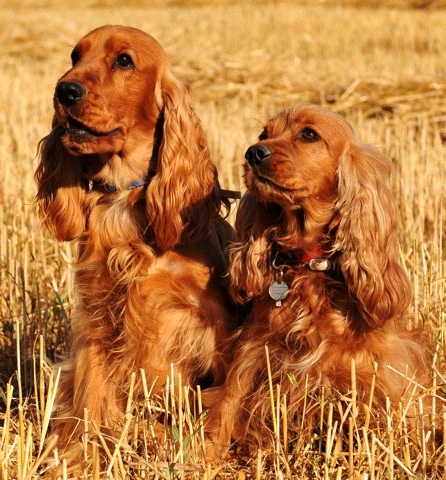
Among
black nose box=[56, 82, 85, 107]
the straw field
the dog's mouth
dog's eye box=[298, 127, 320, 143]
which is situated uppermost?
black nose box=[56, 82, 85, 107]

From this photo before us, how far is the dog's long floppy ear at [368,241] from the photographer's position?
133 inches

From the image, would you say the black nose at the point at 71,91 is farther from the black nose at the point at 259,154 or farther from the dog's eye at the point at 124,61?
the black nose at the point at 259,154

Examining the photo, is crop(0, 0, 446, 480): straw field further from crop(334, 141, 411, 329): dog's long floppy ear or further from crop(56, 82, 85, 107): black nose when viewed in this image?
crop(56, 82, 85, 107): black nose

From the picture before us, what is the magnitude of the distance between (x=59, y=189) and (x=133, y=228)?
1.24 feet

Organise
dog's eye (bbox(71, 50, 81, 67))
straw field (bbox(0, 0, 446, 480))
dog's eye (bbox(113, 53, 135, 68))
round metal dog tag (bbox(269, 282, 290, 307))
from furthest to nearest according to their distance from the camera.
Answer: dog's eye (bbox(71, 50, 81, 67)) → dog's eye (bbox(113, 53, 135, 68)) → round metal dog tag (bbox(269, 282, 290, 307)) → straw field (bbox(0, 0, 446, 480))

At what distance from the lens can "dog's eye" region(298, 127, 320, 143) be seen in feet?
11.5

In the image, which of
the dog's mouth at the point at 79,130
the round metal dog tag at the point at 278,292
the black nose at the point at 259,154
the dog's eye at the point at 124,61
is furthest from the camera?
the dog's eye at the point at 124,61

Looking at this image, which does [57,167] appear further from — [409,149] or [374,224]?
[409,149]

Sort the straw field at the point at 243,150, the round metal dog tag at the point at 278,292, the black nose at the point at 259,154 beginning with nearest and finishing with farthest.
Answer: the straw field at the point at 243,150, the black nose at the point at 259,154, the round metal dog tag at the point at 278,292

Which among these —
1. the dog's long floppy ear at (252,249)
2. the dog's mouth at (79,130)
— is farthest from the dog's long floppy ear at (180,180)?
the dog's mouth at (79,130)

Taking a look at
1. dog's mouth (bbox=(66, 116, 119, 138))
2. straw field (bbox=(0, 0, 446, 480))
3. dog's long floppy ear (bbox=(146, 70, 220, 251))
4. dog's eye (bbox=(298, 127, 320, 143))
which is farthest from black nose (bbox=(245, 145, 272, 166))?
straw field (bbox=(0, 0, 446, 480))

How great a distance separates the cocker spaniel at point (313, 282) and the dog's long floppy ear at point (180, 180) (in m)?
0.25

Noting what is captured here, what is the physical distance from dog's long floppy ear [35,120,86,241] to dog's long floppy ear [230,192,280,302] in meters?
0.69

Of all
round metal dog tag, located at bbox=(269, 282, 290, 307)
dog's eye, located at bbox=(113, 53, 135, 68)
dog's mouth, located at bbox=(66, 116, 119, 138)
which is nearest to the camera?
round metal dog tag, located at bbox=(269, 282, 290, 307)
